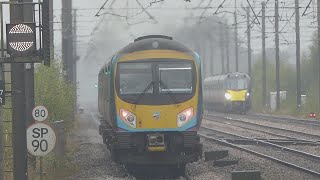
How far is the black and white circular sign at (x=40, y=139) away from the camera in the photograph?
11.1 m

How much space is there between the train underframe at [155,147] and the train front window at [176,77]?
1.00m

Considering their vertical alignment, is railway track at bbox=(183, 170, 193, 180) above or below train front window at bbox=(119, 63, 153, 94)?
below

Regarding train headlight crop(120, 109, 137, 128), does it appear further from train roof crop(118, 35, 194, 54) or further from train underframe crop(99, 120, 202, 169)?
train roof crop(118, 35, 194, 54)

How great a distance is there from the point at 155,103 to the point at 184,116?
0.69 metres

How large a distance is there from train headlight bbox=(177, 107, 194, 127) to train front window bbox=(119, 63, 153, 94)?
2.79ft

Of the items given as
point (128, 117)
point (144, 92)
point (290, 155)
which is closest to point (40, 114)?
point (128, 117)

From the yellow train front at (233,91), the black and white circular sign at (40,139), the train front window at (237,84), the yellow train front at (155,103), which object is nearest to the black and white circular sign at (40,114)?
the black and white circular sign at (40,139)

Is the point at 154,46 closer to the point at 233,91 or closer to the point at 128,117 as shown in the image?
the point at 128,117

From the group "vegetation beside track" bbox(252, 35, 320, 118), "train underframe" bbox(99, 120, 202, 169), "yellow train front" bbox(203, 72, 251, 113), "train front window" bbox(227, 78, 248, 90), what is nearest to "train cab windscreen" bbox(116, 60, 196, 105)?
"train underframe" bbox(99, 120, 202, 169)

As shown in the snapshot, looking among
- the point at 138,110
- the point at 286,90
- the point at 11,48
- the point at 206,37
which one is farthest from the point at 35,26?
the point at 206,37

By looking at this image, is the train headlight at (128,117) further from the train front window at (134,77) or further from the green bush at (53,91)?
the green bush at (53,91)

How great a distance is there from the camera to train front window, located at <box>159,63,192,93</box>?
14734mm

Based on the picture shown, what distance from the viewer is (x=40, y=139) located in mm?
11148

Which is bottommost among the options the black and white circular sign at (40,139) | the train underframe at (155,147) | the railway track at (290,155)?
the railway track at (290,155)
